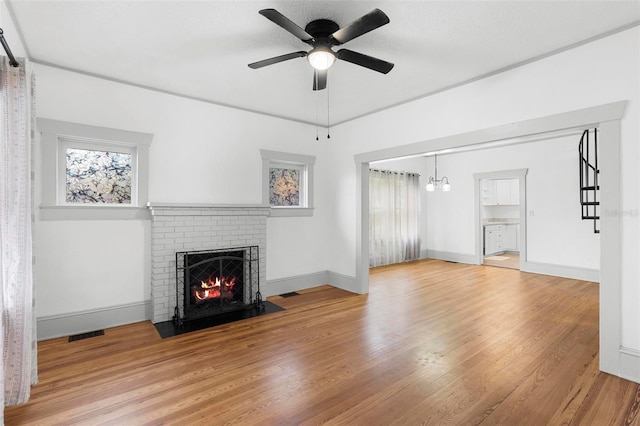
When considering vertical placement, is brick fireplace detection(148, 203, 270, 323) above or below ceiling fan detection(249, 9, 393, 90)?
below

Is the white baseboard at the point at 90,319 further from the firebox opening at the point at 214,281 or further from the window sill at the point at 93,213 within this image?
the window sill at the point at 93,213

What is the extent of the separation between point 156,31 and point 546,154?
701 cm

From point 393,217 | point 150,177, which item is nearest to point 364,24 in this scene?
point 150,177

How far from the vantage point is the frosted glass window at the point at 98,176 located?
3.45 metres

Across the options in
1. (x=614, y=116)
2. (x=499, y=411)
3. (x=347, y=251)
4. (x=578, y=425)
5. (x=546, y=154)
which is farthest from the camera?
(x=546, y=154)

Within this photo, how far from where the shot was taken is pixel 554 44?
2.78m

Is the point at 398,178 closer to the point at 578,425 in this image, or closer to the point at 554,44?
the point at 554,44

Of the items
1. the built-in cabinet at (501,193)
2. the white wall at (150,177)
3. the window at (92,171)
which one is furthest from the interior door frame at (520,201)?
the window at (92,171)

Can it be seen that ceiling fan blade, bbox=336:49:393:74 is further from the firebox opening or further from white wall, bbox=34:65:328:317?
the firebox opening

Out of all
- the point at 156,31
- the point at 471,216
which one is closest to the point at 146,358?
the point at 156,31

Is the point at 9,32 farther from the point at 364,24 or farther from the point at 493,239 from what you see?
the point at 493,239

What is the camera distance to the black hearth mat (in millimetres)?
3434

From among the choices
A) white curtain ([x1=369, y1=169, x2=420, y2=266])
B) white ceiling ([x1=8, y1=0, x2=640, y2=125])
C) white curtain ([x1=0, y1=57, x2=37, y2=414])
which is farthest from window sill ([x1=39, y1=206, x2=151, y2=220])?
white curtain ([x1=369, y1=169, x2=420, y2=266])

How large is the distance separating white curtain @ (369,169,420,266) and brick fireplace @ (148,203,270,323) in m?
3.44
